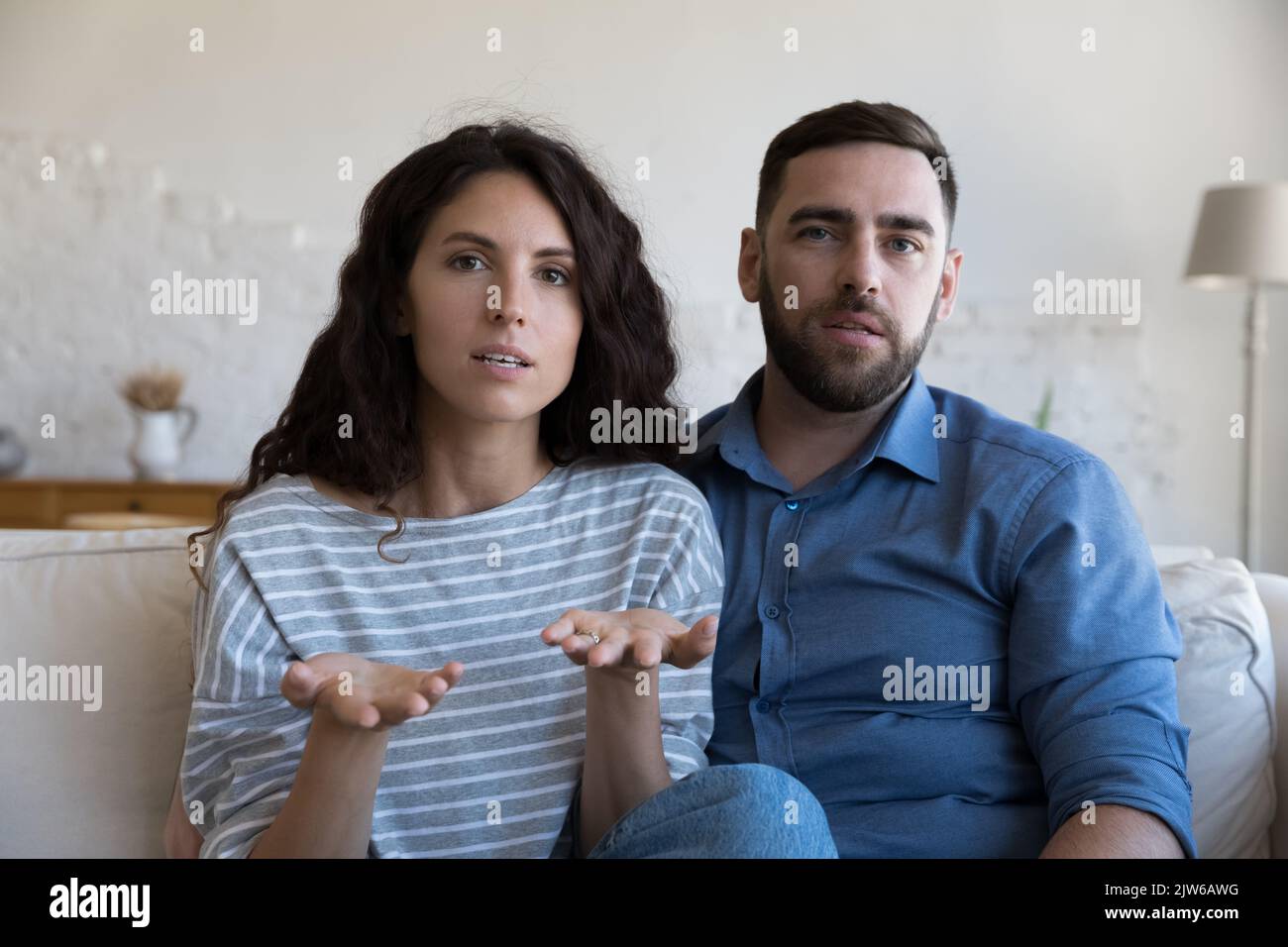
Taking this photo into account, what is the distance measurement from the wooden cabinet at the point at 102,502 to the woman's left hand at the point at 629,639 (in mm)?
2650

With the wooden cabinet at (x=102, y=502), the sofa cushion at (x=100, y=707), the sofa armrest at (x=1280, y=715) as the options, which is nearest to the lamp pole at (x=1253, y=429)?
the sofa armrest at (x=1280, y=715)

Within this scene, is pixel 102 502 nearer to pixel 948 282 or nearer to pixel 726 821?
pixel 948 282

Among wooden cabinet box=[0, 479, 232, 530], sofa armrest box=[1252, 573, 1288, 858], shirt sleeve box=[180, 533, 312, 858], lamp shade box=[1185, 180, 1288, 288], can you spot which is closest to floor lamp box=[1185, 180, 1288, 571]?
lamp shade box=[1185, 180, 1288, 288]

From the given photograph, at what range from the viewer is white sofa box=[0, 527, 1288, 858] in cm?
138

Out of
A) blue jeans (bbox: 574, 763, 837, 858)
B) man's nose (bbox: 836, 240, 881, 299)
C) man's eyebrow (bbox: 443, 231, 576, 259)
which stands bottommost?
blue jeans (bbox: 574, 763, 837, 858)

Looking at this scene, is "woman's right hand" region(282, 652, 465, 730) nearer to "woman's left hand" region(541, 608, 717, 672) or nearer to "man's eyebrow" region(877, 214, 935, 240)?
"woman's left hand" region(541, 608, 717, 672)

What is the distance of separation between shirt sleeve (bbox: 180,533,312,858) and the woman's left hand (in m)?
0.31

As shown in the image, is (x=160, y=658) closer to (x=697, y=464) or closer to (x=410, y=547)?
(x=410, y=547)

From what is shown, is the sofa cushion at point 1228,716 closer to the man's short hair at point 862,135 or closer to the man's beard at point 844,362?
the man's beard at point 844,362

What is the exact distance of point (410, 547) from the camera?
127 cm

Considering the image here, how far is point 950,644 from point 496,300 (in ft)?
1.96

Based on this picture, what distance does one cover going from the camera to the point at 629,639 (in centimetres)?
107

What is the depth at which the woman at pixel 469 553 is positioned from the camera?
1175 mm
